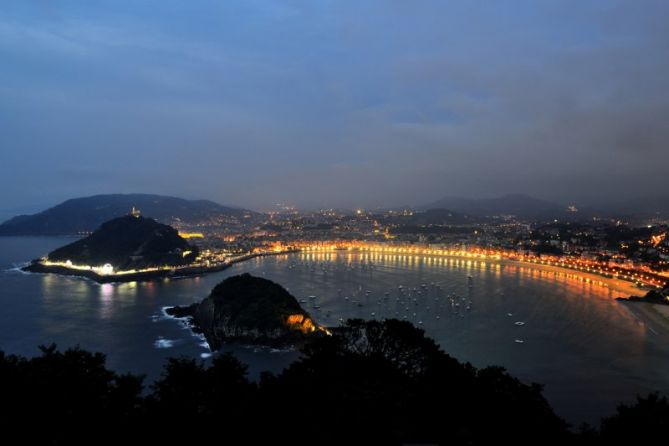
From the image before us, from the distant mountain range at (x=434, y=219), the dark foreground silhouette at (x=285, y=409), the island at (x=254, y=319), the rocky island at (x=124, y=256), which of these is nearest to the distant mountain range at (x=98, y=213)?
the distant mountain range at (x=434, y=219)

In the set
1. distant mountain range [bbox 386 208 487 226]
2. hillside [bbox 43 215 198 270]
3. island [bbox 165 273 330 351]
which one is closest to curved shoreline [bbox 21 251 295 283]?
hillside [bbox 43 215 198 270]

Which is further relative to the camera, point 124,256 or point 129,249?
point 129,249

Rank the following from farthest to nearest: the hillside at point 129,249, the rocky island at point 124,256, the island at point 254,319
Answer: the hillside at point 129,249
the rocky island at point 124,256
the island at point 254,319

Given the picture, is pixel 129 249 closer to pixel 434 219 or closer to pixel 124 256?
pixel 124 256

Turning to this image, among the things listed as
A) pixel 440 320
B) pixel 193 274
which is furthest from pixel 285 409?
pixel 193 274

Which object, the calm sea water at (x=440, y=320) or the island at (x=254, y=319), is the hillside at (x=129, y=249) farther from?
the island at (x=254, y=319)

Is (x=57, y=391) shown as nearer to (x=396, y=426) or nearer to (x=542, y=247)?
(x=396, y=426)
